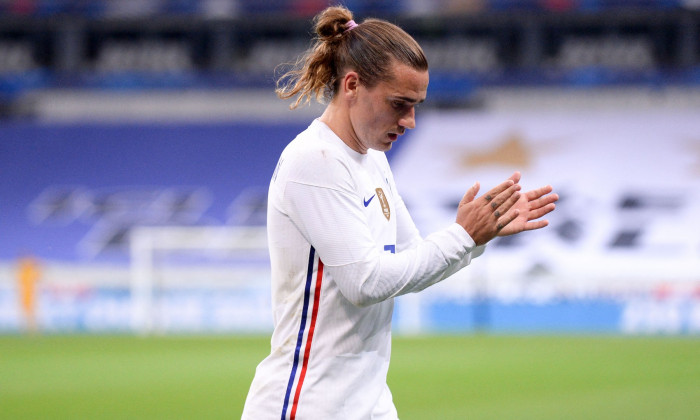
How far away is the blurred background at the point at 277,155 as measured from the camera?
18688mm

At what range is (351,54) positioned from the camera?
304cm

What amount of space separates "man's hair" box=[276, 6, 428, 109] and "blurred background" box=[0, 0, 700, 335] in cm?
1472

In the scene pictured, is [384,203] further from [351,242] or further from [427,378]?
[427,378]

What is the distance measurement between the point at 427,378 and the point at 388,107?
7985 millimetres

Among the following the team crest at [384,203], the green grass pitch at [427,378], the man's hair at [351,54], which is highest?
the man's hair at [351,54]

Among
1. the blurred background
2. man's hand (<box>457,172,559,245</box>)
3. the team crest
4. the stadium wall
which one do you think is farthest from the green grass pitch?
man's hand (<box>457,172,559,245</box>)

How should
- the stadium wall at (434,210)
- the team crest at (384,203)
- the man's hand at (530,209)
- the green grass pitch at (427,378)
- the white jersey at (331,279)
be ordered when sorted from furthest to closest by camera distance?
the stadium wall at (434,210) → the green grass pitch at (427,378) → the team crest at (384,203) → the man's hand at (530,209) → the white jersey at (331,279)

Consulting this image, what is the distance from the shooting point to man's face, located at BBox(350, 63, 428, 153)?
2977mm

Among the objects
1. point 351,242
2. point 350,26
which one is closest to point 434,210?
point 350,26

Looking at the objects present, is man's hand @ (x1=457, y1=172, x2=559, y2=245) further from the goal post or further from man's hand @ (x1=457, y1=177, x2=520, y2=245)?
the goal post

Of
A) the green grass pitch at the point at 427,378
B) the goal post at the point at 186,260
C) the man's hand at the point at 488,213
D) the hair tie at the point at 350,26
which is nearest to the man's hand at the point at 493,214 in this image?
the man's hand at the point at 488,213

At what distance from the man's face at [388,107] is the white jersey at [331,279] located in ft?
0.26

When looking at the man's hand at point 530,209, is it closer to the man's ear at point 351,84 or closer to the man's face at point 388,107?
the man's face at point 388,107

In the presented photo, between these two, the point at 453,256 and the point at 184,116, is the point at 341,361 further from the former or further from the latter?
the point at 184,116
